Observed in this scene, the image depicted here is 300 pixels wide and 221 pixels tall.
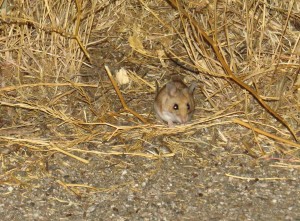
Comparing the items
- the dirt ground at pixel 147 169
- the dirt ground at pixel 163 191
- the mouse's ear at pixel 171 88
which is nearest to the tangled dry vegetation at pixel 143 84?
the dirt ground at pixel 147 169

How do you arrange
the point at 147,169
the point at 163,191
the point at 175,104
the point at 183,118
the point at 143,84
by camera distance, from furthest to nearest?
the point at 143,84
the point at 175,104
the point at 183,118
the point at 147,169
the point at 163,191

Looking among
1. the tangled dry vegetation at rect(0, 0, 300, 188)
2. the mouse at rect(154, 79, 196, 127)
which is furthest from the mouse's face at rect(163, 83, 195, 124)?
the tangled dry vegetation at rect(0, 0, 300, 188)

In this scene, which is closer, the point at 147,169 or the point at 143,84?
the point at 147,169

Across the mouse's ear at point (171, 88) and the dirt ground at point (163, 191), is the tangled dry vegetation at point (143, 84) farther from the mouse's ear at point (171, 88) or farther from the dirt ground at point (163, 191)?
the mouse's ear at point (171, 88)

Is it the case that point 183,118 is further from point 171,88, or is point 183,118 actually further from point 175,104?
point 171,88

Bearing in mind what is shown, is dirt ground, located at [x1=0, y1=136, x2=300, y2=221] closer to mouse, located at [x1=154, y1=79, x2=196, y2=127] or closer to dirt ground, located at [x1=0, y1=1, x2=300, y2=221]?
dirt ground, located at [x1=0, y1=1, x2=300, y2=221]

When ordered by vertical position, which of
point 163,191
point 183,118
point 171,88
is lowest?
point 163,191

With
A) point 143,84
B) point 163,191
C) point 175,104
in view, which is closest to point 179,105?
point 175,104
